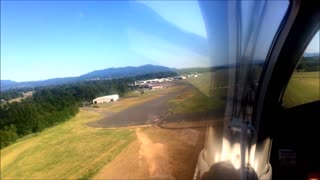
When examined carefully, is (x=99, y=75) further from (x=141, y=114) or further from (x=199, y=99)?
(x=199, y=99)

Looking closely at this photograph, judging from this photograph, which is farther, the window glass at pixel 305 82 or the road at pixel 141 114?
the window glass at pixel 305 82

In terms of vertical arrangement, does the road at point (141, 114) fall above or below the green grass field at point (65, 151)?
above

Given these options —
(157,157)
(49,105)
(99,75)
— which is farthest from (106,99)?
(157,157)

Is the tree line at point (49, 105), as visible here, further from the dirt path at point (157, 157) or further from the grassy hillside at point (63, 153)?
the dirt path at point (157, 157)

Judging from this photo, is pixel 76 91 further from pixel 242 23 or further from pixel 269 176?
pixel 269 176

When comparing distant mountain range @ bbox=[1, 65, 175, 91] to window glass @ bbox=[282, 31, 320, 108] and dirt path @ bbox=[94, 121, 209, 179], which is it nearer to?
dirt path @ bbox=[94, 121, 209, 179]

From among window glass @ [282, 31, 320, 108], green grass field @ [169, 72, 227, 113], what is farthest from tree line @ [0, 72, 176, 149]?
window glass @ [282, 31, 320, 108]

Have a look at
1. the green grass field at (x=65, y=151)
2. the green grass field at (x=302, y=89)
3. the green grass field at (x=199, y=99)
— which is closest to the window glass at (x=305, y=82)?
the green grass field at (x=302, y=89)
